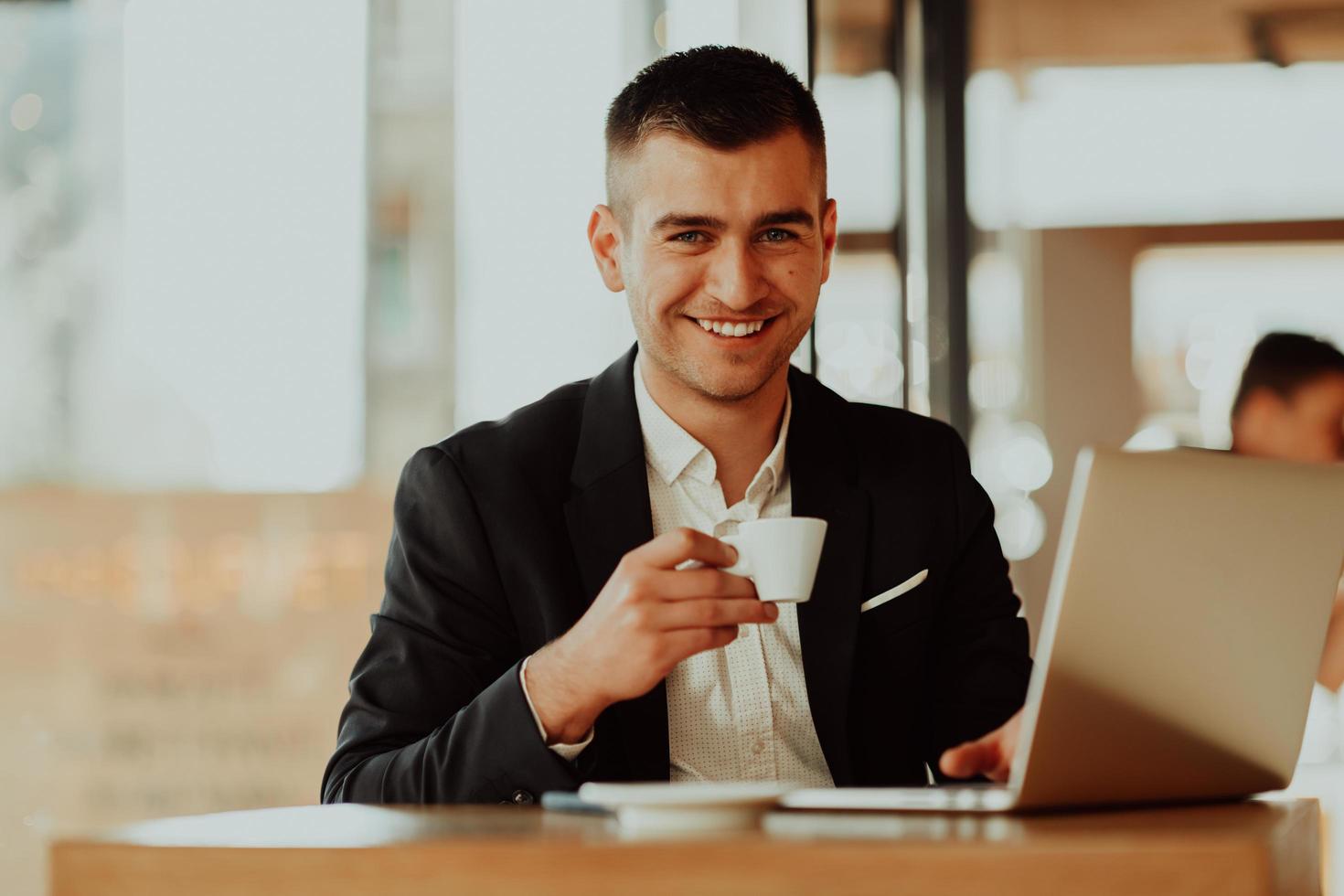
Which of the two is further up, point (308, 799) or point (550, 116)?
point (550, 116)

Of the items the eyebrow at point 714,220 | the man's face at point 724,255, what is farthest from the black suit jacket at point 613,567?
→ the eyebrow at point 714,220

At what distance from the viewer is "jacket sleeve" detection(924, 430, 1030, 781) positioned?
1.70 meters

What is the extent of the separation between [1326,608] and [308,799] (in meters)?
2.47

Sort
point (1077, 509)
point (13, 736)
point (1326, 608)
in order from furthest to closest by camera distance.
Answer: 1. point (13, 736)
2. point (1326, 608)
3. point (1077, 509)

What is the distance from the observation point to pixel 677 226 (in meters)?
1.69

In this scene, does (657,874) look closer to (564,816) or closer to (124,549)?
(564,816)

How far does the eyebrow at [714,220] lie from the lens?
1676 millimetres

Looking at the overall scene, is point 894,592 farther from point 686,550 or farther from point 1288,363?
point 1288,363

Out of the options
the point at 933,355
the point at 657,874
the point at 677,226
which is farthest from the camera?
the point at 933,355

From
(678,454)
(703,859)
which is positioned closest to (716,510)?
(678,454)

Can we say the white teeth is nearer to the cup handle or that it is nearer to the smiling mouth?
the smiling mouth

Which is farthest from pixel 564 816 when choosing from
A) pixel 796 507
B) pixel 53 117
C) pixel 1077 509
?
pixel 53 117

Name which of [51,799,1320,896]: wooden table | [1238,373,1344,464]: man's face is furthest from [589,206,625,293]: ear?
[1238,373,1344,464]: man's face

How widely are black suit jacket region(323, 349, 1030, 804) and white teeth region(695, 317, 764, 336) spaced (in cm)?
13
